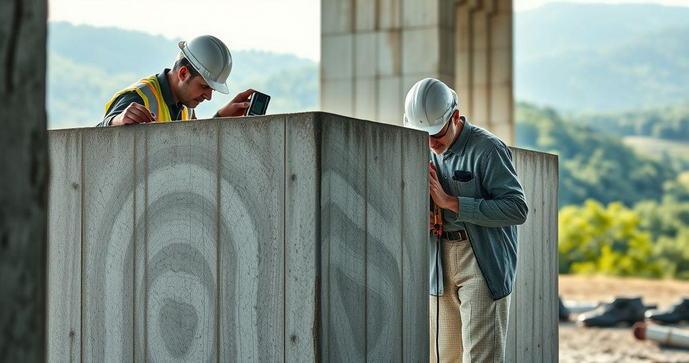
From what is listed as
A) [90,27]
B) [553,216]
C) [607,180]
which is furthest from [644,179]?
[553,216]

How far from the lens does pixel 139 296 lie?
3605 millimetres

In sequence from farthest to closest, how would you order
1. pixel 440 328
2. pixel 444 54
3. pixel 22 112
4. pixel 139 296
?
1. pixel 444 54
2. pixel 440 328
3. pixel 139 296
4. pixel 22 112

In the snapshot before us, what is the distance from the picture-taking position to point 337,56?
13555mm

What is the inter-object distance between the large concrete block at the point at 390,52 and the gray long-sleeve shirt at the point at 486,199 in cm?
871

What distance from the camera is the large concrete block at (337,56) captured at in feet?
44.1

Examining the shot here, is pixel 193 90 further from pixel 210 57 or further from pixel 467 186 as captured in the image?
pixel 467 186

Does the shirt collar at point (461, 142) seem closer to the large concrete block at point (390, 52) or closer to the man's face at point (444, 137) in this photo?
the man's face at point (444, 137)

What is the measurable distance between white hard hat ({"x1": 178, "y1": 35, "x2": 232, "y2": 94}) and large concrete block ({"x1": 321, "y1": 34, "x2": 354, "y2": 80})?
8794 millimetres

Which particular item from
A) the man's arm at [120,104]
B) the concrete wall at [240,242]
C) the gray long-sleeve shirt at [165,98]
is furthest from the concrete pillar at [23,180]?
the gray long-sleeve shirt at [165,98]

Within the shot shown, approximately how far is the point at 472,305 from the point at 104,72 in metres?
87.6

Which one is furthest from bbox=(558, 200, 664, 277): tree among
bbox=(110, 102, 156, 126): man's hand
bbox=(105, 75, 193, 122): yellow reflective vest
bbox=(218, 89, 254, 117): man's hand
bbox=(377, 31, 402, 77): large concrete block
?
bbox=(110, 102, 156, 126): man's hand

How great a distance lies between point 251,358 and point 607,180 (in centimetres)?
8850

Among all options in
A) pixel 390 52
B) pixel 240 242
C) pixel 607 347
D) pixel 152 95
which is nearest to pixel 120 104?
pixel 152 95

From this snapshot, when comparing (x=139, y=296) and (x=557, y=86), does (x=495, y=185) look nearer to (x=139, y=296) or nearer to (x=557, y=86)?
(x=139, y=296)
